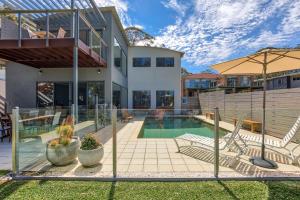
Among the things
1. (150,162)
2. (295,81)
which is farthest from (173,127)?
→ (295,81)

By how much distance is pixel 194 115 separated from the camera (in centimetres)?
676

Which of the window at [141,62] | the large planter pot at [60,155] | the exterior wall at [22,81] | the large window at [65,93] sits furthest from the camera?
the window at [141,62]

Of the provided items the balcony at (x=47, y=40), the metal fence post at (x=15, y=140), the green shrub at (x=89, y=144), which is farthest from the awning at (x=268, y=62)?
the balcony at (x=47, y=40)

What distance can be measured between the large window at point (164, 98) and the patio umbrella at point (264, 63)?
1338cm

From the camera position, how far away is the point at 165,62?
65.2 feet

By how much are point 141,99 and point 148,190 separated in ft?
53.6

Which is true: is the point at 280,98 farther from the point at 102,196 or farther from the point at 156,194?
the point at 102,196

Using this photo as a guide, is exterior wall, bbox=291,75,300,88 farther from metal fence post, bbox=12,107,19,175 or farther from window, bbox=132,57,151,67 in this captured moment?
metal fence post, bbox=12,107,19,175

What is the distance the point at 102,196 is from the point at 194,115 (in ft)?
13.6

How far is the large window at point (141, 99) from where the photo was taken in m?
19.7

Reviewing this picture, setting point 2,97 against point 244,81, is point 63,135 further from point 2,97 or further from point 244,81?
point 244,81

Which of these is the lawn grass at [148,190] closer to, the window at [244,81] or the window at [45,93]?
the window at [45,93]

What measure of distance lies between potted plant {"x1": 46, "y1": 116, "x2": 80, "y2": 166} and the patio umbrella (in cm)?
401

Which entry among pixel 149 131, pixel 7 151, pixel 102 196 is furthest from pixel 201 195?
pixel 7 151
